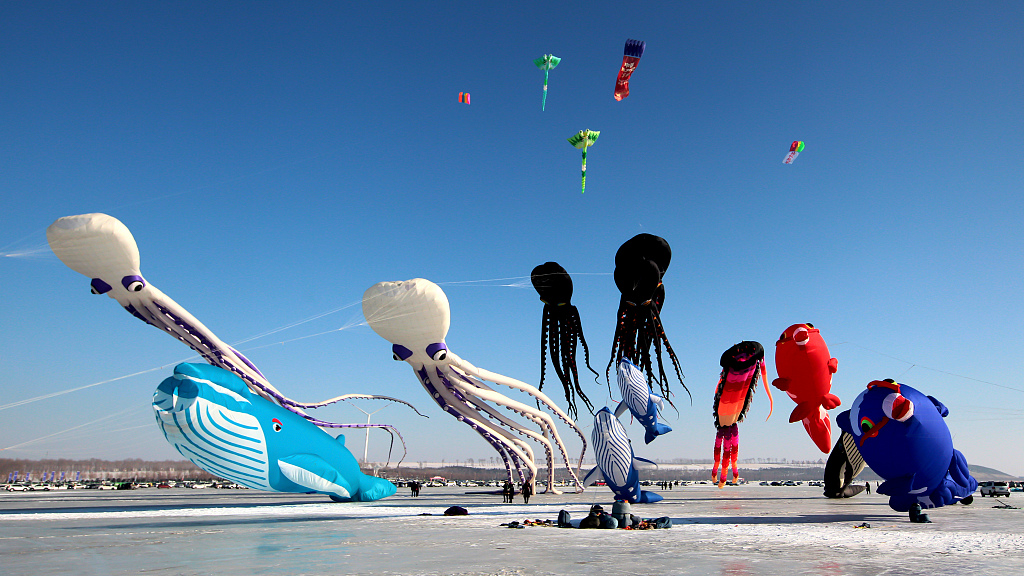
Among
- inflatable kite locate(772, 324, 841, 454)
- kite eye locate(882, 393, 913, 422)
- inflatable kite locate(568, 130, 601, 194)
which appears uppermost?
inflatable kite locate(568, 130, 601, 194)

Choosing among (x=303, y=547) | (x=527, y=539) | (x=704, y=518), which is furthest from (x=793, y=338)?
(x=303, y=547)

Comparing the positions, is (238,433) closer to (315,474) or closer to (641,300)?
(315,474)

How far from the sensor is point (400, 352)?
20391mm

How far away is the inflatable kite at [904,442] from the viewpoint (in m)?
13.7

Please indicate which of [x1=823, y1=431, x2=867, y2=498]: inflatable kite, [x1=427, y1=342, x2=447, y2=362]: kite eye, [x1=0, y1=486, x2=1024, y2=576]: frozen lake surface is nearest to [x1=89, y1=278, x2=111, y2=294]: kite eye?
[x1=0, y1=486, x2=1024, y2=576]: frozen lake surface

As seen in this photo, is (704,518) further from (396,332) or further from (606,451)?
(396,332)

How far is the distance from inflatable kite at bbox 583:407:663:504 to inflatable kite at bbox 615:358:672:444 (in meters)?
0.45

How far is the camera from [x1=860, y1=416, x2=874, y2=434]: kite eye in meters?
14.1

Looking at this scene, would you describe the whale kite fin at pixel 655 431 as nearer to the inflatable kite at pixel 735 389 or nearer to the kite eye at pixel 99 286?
the inflatable kite at pixel 735 389

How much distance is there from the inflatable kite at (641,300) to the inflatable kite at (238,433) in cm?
958

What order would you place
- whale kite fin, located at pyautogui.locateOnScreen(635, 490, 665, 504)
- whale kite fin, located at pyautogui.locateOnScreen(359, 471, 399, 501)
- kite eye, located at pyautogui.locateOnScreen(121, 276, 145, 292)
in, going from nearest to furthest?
whale kite fin, located at pyautogui.locateOnScreen(635, 490, 665, 504) → kite eye, located at pyautogui.locateOnScreen(121, 276, 145, 292) → whale kite fin, located at pyautogui.locateOnScreen(359, 471, 399, 501)

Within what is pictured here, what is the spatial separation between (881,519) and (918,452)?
1.97 metres

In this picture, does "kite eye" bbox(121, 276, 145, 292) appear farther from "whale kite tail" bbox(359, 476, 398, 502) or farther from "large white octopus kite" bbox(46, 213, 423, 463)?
"whale kite tail" bbox(359, 476, 398, 502)

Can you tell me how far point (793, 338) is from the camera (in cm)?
2153
